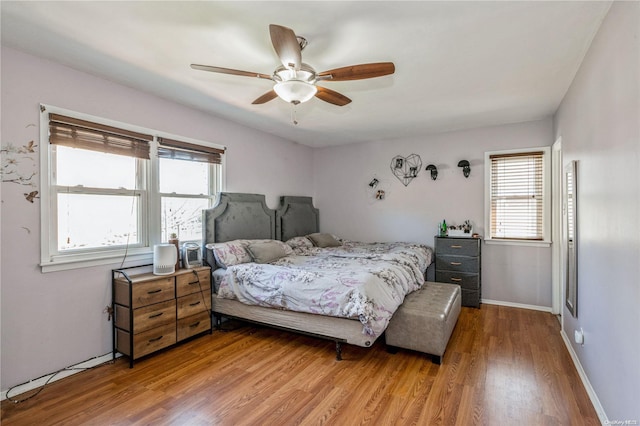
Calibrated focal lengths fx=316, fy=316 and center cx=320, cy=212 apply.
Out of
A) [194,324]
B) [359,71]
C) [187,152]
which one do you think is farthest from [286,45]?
[194,324]

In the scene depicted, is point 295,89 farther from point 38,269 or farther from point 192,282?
point 38,269

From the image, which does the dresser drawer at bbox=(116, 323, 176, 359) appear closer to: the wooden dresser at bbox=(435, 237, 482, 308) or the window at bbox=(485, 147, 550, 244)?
the wooden dresser at bbox=(435, 237, 482, 308)

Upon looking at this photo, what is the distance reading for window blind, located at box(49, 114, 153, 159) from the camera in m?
2.55

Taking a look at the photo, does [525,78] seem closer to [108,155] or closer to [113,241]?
[108,155]

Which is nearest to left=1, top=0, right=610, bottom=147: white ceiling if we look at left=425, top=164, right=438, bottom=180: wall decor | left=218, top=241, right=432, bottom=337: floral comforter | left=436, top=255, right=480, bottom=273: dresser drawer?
left=425, top=164, right=438, bottom=180: wall decor

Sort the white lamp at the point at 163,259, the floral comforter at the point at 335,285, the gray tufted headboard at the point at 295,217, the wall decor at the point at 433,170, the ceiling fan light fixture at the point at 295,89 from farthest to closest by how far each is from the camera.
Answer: the gray tufted headboard at the point at 295,217
the wall decor at the point at 433,170
the white lamp at the point at 163,259
the floral comforter at the point at 335,285
the ceiling fan light fixture at the point at 295,89

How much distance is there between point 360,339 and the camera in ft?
8.84

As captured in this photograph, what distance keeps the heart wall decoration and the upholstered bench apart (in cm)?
240

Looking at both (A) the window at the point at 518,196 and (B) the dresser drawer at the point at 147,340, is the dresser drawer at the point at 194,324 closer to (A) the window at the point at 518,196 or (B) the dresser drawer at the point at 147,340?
(B) the dresser drawer at the point at 147,340

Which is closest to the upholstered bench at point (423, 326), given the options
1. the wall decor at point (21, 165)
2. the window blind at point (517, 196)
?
the window blind at point (517, 196)

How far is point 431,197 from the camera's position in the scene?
4.90 meters

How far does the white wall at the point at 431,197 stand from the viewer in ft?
14.0

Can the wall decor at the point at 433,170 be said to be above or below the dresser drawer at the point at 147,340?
above

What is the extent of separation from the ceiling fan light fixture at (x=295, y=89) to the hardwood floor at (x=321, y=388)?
2159mm
